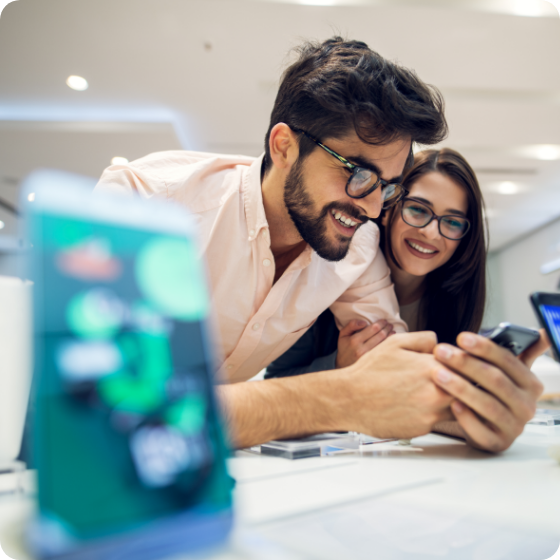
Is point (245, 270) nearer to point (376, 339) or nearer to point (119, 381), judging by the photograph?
point (376, 339)

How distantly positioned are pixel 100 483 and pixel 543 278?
29.4ft

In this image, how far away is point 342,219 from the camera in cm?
125

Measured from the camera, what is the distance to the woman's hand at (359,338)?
114 centimetres

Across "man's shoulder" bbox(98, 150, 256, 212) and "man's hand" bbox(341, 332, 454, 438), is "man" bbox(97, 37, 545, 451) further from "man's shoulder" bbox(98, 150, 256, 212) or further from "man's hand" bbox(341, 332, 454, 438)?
"man's hand" bbox(341, 332, 454, 438)

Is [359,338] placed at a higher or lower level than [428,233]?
lower

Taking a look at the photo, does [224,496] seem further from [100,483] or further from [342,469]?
[342,469]

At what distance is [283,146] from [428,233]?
592 mm

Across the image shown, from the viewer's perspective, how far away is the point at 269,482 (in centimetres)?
46

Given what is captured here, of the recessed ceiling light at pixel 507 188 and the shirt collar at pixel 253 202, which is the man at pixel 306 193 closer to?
the shirt collar at pixel 253 202

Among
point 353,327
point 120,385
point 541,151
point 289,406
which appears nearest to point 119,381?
point 120,385

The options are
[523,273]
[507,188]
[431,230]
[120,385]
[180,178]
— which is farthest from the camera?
[523,273]

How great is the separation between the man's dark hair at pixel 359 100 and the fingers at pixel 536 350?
701 millimetres

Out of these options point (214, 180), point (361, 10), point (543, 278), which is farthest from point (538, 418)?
point (543, 278)

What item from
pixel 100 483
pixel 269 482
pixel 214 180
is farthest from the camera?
pixel 214 180
